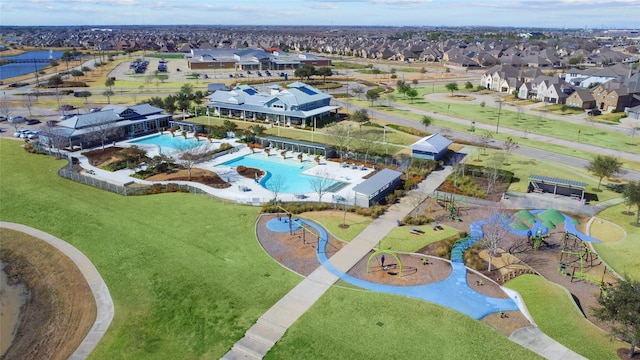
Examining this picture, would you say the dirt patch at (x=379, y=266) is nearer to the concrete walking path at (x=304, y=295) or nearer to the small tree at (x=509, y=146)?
the concrete walking path at (x=304, y=295)

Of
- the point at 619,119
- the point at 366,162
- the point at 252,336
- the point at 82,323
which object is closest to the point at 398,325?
the point at 252,336

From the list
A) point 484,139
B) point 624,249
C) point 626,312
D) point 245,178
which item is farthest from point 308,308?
point 484,139

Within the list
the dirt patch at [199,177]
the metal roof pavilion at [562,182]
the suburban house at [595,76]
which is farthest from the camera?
the suburban house at [595,76]

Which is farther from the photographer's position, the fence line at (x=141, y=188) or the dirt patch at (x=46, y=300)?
the fence line at (x=141, y=188)

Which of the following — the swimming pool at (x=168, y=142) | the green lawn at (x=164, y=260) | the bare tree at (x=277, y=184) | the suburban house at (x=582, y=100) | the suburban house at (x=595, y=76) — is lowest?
the green lawn at (x=164, y=260)

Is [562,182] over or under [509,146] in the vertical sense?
under

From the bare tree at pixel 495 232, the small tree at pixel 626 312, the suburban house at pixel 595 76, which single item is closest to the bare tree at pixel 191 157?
the bare tree at pixel 495 232

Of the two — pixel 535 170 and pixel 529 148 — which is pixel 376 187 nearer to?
pixel 535 170

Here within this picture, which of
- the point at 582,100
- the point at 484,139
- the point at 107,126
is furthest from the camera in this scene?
the point at 582,100
